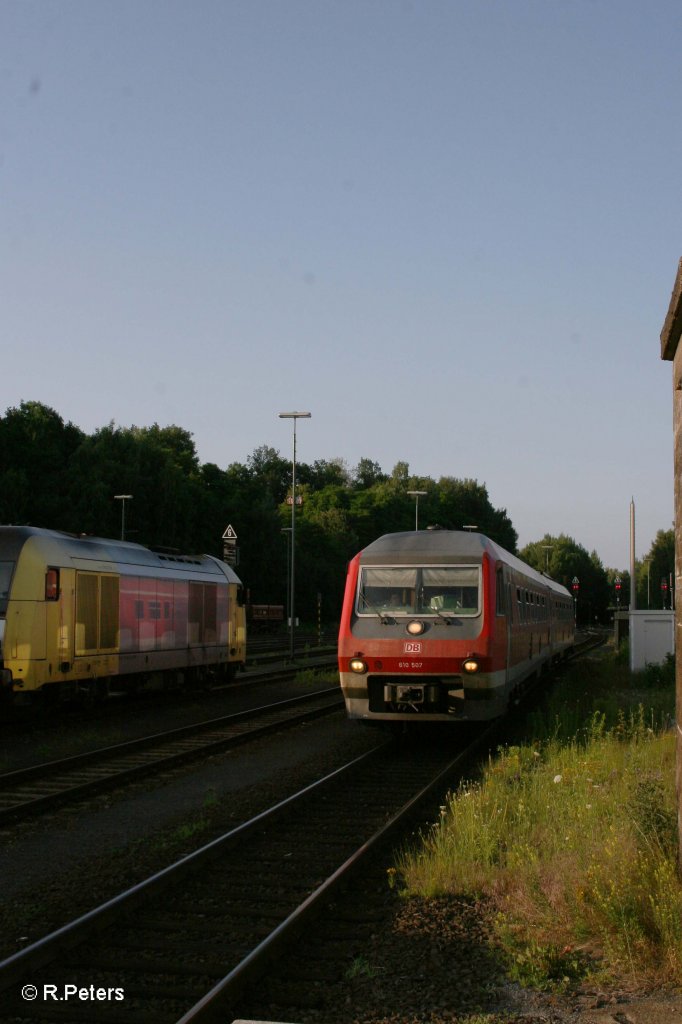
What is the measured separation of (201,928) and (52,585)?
11.6 m

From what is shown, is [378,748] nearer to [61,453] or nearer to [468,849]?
[468,849]

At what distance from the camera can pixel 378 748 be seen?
48.9 ft

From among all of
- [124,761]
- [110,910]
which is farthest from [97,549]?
[110,910]

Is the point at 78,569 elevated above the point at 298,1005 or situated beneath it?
elevated above

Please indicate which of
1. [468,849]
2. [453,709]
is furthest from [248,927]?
[453,709]

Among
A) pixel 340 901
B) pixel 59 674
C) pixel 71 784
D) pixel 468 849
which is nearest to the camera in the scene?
pixel 340 901

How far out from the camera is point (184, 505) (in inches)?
2601

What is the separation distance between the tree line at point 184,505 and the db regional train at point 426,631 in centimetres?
2417

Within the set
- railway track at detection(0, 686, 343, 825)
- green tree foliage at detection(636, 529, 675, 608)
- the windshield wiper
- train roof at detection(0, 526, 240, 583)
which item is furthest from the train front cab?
green tree foliage at detection(636, 529, 675, 608)

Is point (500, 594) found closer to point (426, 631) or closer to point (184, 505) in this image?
point (426, 631)

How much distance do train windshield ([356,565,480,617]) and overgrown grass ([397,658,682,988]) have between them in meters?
3.18

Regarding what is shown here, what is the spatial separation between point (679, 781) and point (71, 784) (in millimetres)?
7562

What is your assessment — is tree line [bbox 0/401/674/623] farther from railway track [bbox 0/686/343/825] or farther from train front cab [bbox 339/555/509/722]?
train front cab [bbox 339/555/509/722]

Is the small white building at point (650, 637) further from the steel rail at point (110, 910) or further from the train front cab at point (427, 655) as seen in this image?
the steel rail at point (110, 910)
